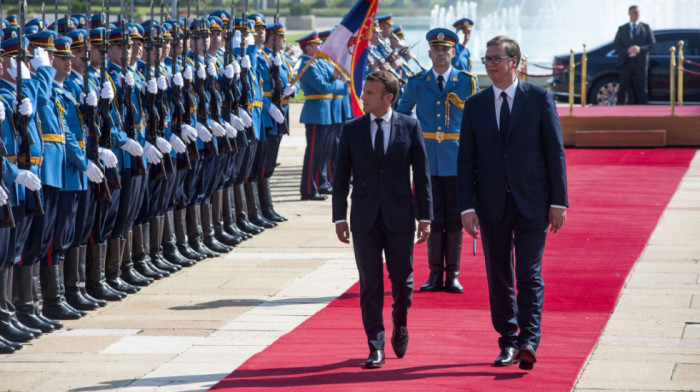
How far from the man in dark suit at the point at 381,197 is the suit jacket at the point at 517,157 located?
0.29 metres

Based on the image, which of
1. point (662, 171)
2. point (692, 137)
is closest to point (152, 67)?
point (662, 171)

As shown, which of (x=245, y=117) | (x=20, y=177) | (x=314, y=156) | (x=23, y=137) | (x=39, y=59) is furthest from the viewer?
(x=314, y=156)

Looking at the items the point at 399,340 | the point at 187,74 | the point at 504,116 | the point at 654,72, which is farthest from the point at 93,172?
the point at 654,72

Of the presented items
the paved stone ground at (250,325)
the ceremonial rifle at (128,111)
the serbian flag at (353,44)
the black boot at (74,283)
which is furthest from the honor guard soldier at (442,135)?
the black boot at (74,283)

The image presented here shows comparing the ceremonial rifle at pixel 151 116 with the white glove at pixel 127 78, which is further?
the ceremonial rifle at pixel 151 116

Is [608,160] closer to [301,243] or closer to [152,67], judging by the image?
[301,243]

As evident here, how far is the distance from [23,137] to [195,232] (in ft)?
11.4

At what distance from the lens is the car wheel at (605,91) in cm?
2302

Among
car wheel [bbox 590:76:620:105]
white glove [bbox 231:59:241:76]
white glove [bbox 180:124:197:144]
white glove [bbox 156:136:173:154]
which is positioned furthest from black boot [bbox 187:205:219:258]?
car wheel [bbox 590:76:620:105]

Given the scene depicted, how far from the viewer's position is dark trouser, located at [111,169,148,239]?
944 cm

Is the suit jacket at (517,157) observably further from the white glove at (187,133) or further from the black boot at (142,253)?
the white glove at (187,133)

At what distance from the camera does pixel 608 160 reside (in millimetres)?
17750

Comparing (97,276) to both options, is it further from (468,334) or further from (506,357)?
(506,357)

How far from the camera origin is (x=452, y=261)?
9.36 m
